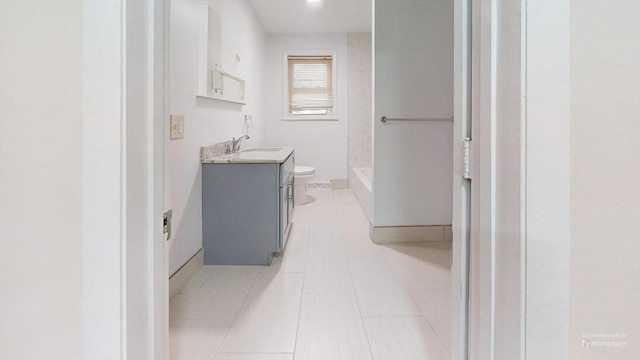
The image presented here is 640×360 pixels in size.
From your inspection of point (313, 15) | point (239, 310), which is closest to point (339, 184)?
point (313, 15)

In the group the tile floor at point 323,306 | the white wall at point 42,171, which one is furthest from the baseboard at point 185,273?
the white wall at point 42,171

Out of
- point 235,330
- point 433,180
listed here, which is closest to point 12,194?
point 235,330

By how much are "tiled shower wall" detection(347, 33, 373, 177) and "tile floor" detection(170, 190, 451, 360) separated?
327 centimetres

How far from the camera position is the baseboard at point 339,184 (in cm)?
657

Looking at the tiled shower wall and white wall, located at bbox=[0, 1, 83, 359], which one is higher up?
the tiled shower wall

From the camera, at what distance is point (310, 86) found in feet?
21.3

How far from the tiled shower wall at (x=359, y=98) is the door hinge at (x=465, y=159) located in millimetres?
5674

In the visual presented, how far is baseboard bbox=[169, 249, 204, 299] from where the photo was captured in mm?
2338

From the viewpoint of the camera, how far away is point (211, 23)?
2977 millimetres

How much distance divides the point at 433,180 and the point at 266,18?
3.59 m
